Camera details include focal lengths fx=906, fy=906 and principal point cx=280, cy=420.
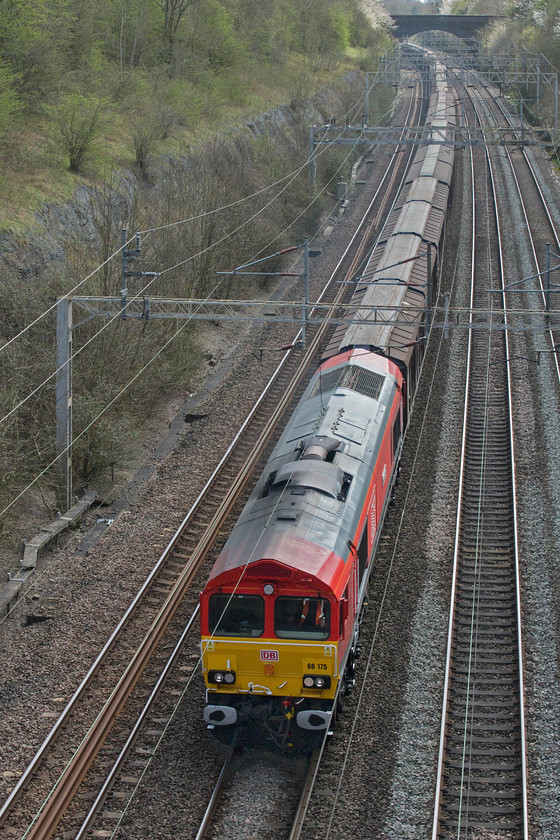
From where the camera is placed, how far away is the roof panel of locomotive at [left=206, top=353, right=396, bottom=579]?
→ 11258 mm

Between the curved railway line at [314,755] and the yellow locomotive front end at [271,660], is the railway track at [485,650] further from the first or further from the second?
the yellow locomotive front end at [271,660]

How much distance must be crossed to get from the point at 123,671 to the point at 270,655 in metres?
3.30

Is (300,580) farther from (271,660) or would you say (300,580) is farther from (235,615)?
(271,660)

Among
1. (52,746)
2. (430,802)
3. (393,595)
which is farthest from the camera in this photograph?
(393,595)

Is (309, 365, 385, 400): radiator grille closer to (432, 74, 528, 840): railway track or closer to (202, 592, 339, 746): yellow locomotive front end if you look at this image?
(432, 74, 528, 840): railway track

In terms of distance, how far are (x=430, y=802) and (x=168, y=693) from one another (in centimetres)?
402

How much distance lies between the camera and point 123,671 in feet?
43.5

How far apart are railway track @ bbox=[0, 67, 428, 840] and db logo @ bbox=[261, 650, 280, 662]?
2321 mm

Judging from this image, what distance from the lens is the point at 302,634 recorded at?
10.9 meters

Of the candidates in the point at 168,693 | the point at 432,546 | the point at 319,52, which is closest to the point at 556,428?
the point at 432,546

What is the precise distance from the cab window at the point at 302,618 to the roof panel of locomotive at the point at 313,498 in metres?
0.47

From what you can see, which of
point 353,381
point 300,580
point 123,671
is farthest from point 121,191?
point 300,580

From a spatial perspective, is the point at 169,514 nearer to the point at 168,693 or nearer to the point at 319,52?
the point at 168,693

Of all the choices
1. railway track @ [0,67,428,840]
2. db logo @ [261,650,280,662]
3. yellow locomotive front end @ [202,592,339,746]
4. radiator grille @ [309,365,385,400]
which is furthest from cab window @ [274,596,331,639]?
radiator grille @ [309,365,385,400]
